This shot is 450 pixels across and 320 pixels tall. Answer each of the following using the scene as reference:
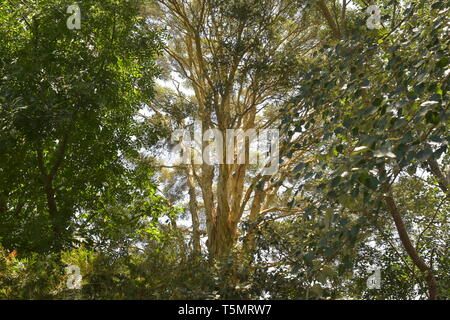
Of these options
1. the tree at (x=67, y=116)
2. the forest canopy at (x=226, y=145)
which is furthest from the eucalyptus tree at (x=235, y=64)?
the tree at (x=67, y=116)

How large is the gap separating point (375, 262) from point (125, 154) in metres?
3.40

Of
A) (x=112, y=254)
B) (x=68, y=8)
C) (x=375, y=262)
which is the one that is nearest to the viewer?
(x=112, y=254)

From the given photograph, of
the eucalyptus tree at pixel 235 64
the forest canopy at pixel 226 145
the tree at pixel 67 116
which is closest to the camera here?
the forest canopy at pixel 226 145

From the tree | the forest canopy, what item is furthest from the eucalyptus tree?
the tree

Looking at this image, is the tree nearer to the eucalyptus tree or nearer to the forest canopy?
the forest canopy

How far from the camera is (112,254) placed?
446cm

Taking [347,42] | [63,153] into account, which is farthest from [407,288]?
[63,153]

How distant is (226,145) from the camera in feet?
29.3

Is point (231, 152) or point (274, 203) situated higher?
point (231, 152)

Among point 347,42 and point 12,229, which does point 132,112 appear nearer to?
point 12,229

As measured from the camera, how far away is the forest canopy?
2.93 m

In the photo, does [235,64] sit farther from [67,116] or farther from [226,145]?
[67,116]

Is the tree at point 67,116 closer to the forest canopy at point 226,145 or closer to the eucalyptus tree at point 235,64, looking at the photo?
the forest canopy at point 226,145

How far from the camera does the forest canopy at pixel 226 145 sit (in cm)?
293
